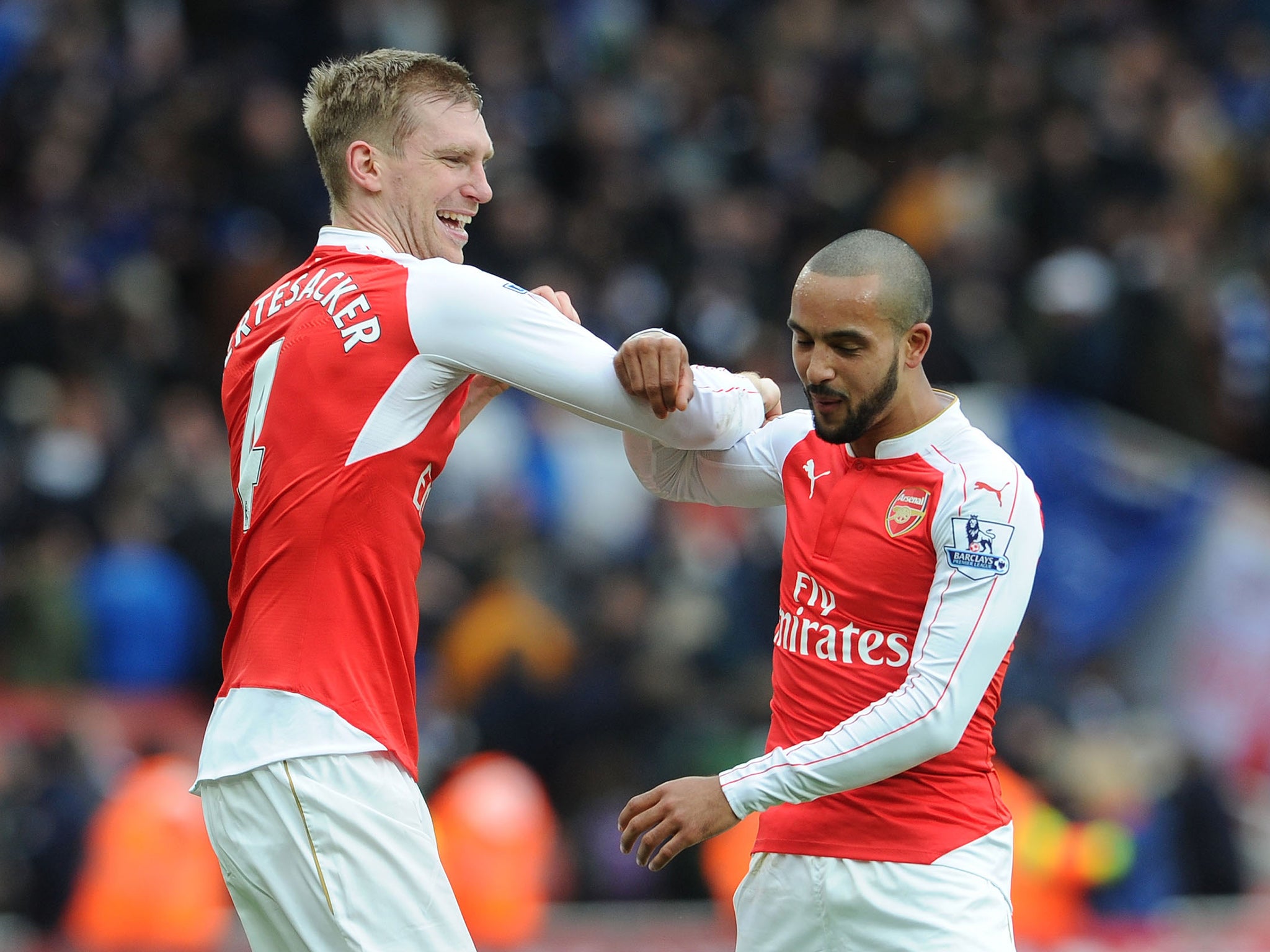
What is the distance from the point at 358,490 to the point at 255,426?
345 millimetres

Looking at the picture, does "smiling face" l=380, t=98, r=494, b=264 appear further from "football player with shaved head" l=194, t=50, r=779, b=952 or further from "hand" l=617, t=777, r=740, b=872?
"hand" l=617, t=777, r=740, b=872

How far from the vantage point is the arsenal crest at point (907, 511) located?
4.26 metres

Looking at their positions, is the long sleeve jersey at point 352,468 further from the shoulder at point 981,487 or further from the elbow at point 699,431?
the shoulder at point 981,487

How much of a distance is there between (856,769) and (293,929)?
1.33 meters

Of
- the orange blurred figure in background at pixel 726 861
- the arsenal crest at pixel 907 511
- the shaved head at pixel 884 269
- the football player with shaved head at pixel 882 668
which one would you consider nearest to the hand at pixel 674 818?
the football player with shaved head at pixel 882 668

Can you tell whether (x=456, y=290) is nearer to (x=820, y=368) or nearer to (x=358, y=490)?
(x=358, y=490)

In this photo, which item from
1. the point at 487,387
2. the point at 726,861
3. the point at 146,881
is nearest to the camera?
the point at 487,387

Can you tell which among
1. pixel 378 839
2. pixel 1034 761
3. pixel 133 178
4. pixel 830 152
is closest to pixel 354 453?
pixel 378 839

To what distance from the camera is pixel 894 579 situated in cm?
427

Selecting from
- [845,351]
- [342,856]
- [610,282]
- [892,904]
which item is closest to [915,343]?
[845,351]

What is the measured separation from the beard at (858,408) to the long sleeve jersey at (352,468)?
0.45 metres

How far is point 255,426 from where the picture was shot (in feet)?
13.5

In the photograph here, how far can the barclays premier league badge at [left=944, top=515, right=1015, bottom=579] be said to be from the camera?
4117mm

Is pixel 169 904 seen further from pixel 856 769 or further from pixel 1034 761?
pixel 856 769
